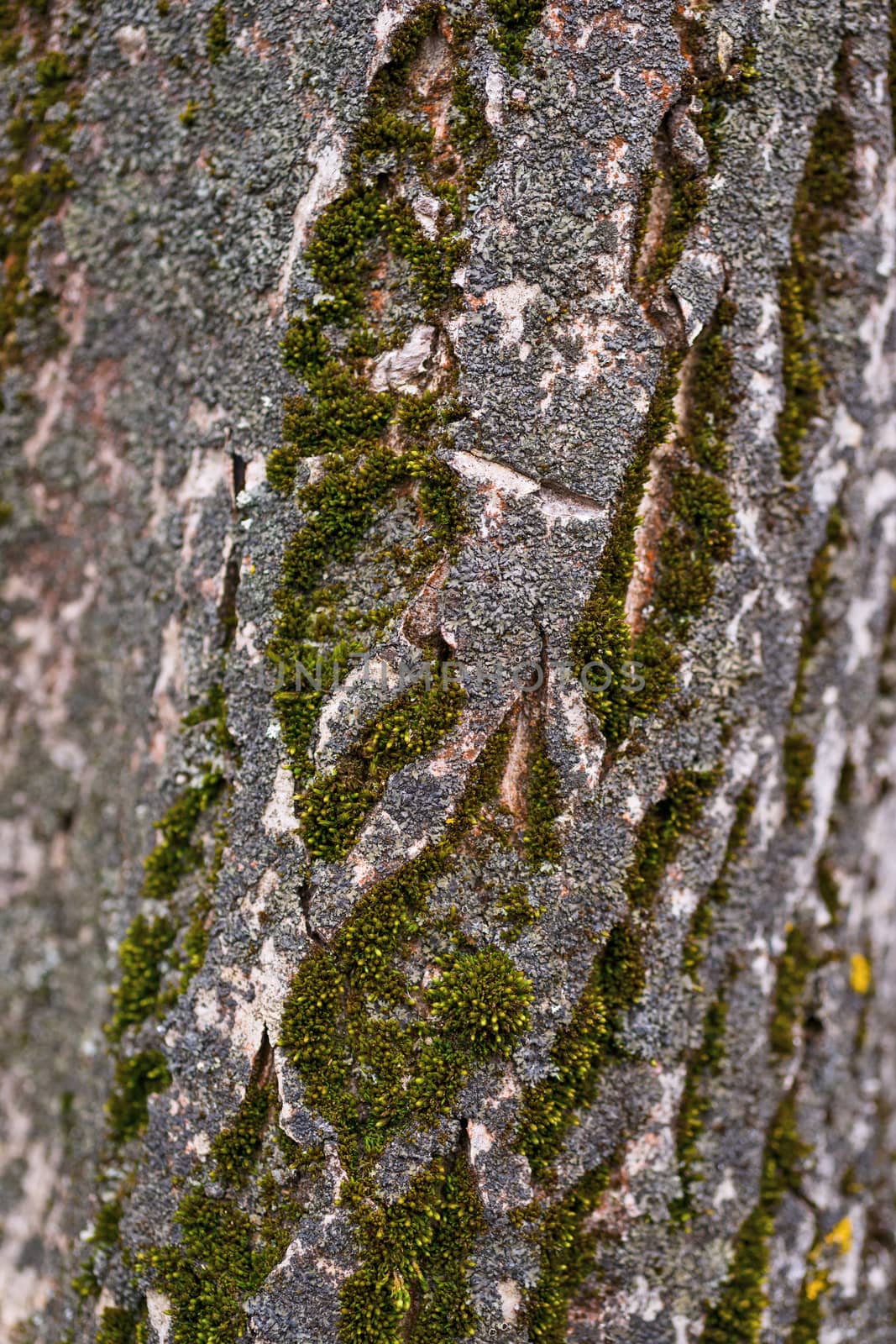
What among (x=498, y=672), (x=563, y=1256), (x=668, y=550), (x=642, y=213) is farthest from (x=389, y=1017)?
(x=642, y=213)

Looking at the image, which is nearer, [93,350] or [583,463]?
[583,463]

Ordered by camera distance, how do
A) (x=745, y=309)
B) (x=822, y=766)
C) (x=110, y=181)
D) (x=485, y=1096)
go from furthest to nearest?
(x=110, y=181), (x=822, y=766), (x=745, y=309), (x=485, y=1096)

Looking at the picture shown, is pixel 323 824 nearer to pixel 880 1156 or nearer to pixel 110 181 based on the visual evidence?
pixel 110 181

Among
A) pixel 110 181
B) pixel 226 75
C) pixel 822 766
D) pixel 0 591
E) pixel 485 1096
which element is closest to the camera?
pixel 485 1096

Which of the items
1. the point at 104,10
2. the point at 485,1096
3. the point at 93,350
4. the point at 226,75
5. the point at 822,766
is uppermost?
the point at 104,10

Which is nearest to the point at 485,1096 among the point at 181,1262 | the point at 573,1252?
the point at 573,1252

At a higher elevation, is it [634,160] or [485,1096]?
[634,160]
